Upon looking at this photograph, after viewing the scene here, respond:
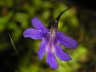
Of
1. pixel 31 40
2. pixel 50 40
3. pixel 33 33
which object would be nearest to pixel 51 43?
pixel 50 40

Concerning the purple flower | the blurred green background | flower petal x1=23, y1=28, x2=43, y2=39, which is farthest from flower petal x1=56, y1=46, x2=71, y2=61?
the blurred green background

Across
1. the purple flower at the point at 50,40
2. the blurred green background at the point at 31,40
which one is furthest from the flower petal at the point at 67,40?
the blurred green background at the point at 31,40

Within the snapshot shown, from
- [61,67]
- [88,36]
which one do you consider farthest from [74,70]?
[88,36]

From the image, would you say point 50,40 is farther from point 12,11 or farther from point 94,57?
point 94,57

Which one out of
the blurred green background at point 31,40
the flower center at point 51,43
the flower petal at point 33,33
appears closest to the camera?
the flower petal at point 33,33

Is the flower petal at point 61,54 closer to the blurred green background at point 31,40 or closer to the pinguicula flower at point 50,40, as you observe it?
the pinguicula flower at point 50,40

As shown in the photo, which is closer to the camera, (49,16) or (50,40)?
(50,40)

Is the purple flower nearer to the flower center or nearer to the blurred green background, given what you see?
the flower center
